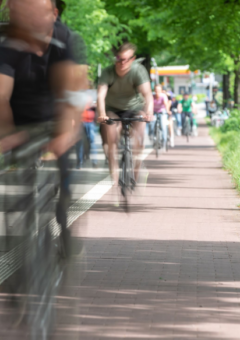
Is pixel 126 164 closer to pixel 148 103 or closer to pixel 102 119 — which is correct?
pixel 102 119

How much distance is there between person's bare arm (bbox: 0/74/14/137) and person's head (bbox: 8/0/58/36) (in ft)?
0.92

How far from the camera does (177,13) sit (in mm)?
17781

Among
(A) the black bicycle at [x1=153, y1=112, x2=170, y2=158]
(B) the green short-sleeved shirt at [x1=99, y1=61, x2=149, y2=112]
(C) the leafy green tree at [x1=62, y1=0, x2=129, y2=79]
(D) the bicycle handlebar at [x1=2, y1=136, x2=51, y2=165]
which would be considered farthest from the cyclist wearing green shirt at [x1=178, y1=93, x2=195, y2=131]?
(D) the bicycle handlebar at [x1=2, y1=136, x2=51, y2=165]

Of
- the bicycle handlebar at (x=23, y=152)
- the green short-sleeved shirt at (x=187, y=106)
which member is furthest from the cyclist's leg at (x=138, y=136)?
the green short-sleeved shirt at (x=187, y=106)

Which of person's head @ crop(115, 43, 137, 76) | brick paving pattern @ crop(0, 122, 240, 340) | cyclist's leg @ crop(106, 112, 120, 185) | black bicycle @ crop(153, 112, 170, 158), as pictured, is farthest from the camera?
black bicycle @ crop(153, 112, 170, 158)

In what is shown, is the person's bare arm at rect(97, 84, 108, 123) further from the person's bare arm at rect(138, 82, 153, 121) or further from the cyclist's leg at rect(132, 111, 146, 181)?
the cyclist's leg at rect(132, 111, 146, 181)

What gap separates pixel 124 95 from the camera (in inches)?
385

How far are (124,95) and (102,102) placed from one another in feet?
1.57

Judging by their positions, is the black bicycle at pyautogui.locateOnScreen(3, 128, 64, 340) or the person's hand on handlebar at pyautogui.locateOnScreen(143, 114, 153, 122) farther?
the person's hand on handlebar at pyautogui.locateOnScreen(143, 114, 153, 122)

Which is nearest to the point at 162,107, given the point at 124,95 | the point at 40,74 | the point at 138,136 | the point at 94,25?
the point at 94,25

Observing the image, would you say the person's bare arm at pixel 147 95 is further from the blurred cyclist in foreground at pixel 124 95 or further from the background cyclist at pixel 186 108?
the background cyclist at pixel 186 108

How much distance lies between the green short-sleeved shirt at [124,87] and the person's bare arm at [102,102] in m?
0.16

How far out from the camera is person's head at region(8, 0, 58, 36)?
4.09m

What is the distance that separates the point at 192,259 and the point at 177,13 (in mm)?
11880
